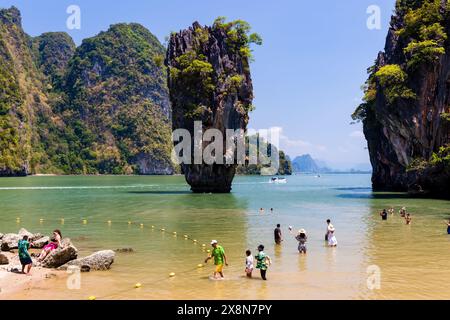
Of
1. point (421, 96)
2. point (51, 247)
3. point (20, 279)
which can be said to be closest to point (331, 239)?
point (51, 247)

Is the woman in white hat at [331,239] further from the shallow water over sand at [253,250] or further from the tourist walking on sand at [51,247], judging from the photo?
A: the tourist walking on sand at [51,247]

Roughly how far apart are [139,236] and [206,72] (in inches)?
2144

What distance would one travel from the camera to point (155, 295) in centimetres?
1759

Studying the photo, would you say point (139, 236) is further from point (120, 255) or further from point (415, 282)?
point (415, 282)

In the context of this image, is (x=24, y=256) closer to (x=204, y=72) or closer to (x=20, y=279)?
(x=20, y=279)

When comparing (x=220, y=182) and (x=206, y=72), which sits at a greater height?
(x=206, y=72)

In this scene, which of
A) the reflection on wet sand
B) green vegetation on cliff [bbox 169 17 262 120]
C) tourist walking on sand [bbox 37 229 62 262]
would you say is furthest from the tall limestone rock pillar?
tourist walking on sand [bbox 37 229 62 262]

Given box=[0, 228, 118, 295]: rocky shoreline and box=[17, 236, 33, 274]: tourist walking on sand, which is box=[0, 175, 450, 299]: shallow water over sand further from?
box=[17, 236, 33, 274]: tourist walking on sand

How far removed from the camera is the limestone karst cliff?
65750 mm

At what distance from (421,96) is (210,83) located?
35.1 metres

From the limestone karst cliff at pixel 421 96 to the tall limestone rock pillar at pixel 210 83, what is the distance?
975 inches

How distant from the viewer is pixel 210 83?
3342 inches

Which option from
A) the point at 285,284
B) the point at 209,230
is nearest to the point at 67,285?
the point at 285,284
